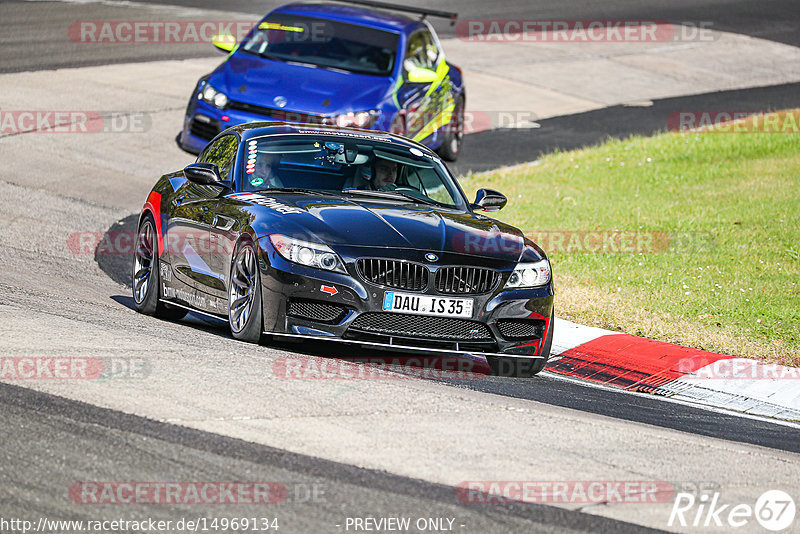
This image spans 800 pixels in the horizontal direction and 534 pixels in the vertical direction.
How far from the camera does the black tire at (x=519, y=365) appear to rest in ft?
29.2

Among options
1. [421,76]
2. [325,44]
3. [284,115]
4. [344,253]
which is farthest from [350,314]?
[325,44]

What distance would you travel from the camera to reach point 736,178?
17.6 metres

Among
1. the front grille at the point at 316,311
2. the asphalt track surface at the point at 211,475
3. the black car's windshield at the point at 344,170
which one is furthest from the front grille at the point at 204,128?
the asphalt track surface at the point at 211,475

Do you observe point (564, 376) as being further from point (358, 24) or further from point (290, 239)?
point (358, 24)

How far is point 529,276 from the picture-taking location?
861 cm

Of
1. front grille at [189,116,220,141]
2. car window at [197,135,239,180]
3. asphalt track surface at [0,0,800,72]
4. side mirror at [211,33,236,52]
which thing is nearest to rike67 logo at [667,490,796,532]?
car window at [197,135,239,180]

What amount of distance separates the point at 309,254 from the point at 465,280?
3.38 feet

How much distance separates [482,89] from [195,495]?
18.7m

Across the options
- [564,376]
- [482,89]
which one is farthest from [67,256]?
[482,89]

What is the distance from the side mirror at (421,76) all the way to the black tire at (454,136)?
1.08 metres

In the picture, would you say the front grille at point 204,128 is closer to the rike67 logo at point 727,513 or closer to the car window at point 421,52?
the car window at point 421,52

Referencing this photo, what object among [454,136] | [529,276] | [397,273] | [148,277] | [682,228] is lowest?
[682,228]

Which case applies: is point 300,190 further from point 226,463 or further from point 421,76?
point 421,76

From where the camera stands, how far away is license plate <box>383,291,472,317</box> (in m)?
8.11
